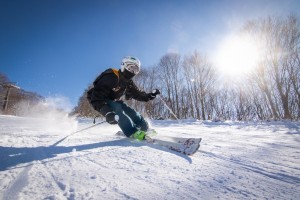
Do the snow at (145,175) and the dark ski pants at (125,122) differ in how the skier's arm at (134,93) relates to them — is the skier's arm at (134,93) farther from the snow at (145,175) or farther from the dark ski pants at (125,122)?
the snow at (145,175)

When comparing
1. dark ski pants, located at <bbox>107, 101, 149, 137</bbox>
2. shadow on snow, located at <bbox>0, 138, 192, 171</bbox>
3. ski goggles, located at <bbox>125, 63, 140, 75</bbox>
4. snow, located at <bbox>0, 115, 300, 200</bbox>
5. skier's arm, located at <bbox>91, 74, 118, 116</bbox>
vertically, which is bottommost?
snow, located at <bbox>0, 115, 300, 200</bbox>

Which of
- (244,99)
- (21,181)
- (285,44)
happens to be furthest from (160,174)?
(244,99)

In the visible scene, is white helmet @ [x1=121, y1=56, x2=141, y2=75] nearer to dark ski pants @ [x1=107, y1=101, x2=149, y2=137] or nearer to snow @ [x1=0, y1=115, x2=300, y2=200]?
dark ski pants @ [x1=107, y1=101, x2=149, y2=137]

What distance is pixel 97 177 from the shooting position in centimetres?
129

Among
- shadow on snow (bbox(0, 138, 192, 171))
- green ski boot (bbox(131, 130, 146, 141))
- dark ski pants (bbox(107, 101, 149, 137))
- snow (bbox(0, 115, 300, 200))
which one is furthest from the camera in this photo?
dark ski pants (bbox(107, 101, 149, 137))

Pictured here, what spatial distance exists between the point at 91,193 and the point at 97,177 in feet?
0.81

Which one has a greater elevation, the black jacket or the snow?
the black jacket

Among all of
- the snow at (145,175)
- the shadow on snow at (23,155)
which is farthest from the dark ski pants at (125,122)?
the shadow on snow at (23,155)

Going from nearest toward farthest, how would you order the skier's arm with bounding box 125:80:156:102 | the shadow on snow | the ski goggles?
the shadow on snow
the ski goggles
the skier's arm with bounding box 125:80:156:102

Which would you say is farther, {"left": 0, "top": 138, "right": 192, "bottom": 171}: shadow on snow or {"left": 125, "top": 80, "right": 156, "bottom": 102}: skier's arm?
{"left": 125, "top": 80, "right": 156, "bottom": 102}: skier's arm

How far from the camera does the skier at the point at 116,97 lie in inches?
118

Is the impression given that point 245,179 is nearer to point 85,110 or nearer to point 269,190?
point 269,190

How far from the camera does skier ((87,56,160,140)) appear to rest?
118 inches

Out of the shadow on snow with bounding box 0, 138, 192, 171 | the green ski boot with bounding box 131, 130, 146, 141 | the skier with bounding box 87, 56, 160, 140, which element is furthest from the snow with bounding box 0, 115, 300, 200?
the skier with bounding box 87, 56, 160, 140
